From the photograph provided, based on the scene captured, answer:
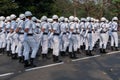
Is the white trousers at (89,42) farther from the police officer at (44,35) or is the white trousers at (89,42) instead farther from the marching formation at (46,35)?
the police officer at (44,35)

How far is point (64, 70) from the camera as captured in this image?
40.5 feet

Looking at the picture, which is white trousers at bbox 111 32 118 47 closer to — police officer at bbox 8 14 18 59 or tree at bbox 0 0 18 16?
police officer at bbox 8 14 18 59

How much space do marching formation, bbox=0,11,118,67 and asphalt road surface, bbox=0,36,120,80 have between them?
55cm

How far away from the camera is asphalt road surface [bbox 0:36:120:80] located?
36.1 ft

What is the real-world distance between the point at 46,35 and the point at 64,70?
402cm

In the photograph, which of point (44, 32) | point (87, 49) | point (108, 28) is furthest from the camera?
point (108, 28)

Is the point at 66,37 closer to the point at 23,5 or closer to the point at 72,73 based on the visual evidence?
the point at 72,73

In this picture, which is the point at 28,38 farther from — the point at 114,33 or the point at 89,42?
the point at 114,33

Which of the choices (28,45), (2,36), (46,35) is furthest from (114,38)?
(28,45)

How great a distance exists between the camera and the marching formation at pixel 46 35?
1299 cm

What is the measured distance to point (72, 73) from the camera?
1178 cm

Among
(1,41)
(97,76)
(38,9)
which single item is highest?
(38,9)

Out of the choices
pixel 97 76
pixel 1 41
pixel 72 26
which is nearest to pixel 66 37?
pixel 72 26

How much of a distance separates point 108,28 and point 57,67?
762cm
